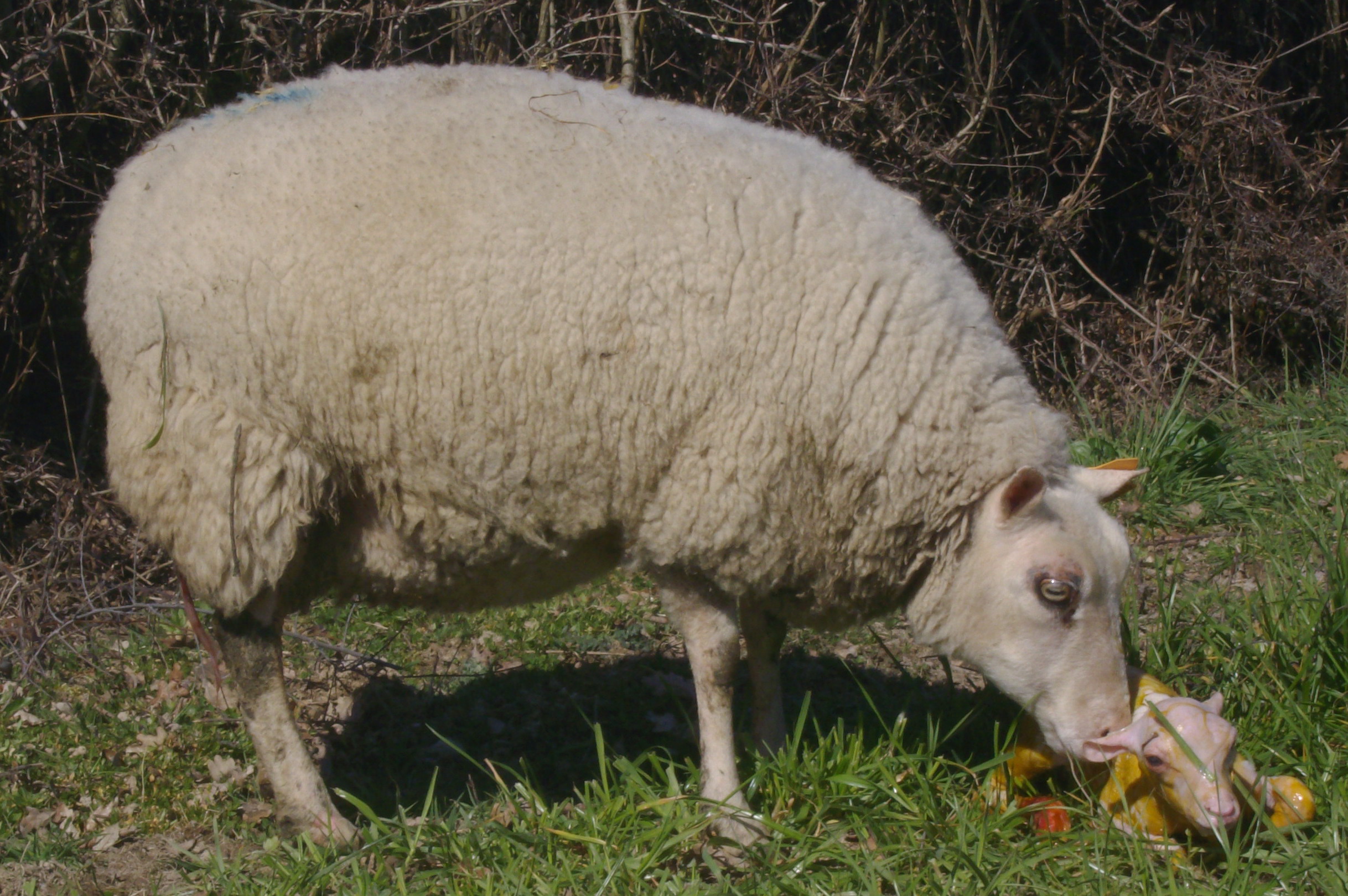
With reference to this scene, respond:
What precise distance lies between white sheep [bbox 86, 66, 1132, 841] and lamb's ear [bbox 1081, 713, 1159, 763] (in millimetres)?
62

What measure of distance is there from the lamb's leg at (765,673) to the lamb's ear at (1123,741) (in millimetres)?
844

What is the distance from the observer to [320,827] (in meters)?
2.84

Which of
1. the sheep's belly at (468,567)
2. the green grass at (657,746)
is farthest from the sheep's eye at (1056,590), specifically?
the sheep's belly at (468,567)

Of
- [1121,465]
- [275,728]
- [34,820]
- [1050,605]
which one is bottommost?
[34,820]

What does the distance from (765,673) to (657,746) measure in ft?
1.25

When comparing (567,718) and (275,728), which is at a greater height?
(275,728)

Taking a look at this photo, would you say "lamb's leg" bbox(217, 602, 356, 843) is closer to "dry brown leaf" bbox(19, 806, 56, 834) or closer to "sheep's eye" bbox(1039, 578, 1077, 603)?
"dry brown leaf" bbox(19, 806, 56, 834)

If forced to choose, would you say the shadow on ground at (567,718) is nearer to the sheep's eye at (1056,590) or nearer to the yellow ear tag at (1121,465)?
the sheep's eye at (1056,590)

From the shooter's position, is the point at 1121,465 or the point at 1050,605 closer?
the point at 1050,605

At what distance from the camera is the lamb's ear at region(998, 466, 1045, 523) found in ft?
8.54

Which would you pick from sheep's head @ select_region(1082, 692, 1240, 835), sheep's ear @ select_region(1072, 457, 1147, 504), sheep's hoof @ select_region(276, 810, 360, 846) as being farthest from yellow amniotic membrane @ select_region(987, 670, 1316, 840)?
sheep's hoof @ select_region(276, 810, 360, 846)

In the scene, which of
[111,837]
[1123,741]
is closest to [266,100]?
[111,837]

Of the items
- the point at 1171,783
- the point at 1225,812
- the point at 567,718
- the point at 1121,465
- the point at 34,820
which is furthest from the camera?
the point at 567,718

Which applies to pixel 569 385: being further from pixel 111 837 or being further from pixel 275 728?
pixel 111 837
